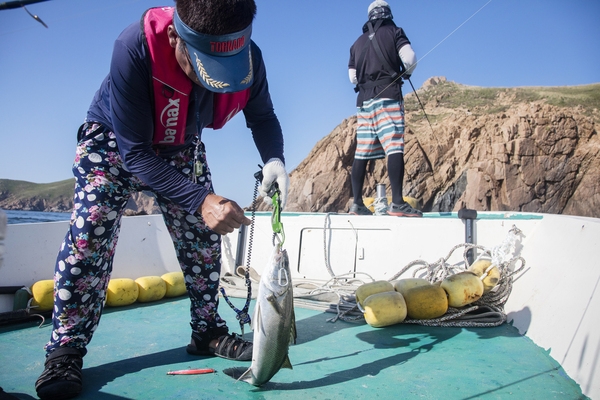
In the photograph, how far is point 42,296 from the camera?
337 centimetres

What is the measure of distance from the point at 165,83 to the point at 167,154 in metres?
0.45

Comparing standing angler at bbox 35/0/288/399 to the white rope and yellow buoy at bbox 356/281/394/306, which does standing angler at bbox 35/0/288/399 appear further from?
the white rope

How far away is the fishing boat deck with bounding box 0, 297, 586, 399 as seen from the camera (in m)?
2.06

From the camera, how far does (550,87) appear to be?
5219 cm

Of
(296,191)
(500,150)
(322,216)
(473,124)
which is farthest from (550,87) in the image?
(322,216)

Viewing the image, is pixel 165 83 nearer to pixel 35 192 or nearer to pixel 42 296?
pixel 42 296

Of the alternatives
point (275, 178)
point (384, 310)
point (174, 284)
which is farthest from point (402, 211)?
point (275, 178)

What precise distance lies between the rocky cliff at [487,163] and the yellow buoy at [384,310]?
95.7 ft

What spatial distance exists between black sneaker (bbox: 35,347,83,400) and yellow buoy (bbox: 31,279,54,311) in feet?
4.53

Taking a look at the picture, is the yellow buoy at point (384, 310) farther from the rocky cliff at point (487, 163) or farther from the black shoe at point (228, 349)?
the rocky cliff at point (487, 163)

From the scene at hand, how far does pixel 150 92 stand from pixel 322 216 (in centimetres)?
296

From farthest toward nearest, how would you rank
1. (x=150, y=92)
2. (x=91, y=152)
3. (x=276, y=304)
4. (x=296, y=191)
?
1. (x=296, y=191)
2. (x=91, y=152)
3. (x=150, y=92)
4. (x=276, y=304)

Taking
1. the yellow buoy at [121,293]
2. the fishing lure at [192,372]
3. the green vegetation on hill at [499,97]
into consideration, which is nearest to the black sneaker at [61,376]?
the fishing lure at [192,372]

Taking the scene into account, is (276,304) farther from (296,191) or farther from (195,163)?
(296,191)
